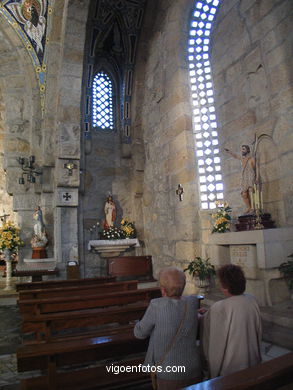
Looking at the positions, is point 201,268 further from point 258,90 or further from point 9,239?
point 9,239

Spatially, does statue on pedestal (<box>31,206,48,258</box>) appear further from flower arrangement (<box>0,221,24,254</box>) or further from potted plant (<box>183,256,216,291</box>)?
potted plant (<box>183,256,216,291</box>)

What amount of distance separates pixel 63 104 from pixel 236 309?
730 cm

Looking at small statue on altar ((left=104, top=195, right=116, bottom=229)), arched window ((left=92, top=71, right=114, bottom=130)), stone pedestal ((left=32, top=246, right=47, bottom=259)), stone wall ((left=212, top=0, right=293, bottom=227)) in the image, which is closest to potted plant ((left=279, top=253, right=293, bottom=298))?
stone wall ((left=212, top=0, right=293, bottom=227))

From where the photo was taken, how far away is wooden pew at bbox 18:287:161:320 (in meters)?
3.35

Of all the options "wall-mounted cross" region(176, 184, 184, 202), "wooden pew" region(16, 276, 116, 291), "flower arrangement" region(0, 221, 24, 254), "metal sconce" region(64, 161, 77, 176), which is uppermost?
"metal sconce" region(64, 161, 77, 176)

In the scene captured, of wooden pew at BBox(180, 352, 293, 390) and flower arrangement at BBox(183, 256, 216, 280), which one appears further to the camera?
flower arrangement at BBox(183, 256, 216, 280)

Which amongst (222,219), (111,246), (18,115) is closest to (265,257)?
(222,219)

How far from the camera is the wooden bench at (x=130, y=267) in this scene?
8336 mm

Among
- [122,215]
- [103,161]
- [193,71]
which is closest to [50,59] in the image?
[103,161]

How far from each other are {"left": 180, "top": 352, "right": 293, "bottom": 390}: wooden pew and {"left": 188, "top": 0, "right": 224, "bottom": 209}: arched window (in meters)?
5.20

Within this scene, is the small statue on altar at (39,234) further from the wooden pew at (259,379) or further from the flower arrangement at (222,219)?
the wooden pew at (259,379)

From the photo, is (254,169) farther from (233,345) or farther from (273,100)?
(233,345)

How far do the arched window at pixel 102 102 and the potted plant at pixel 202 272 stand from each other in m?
5.71

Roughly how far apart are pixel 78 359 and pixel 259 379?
1.46 metres
